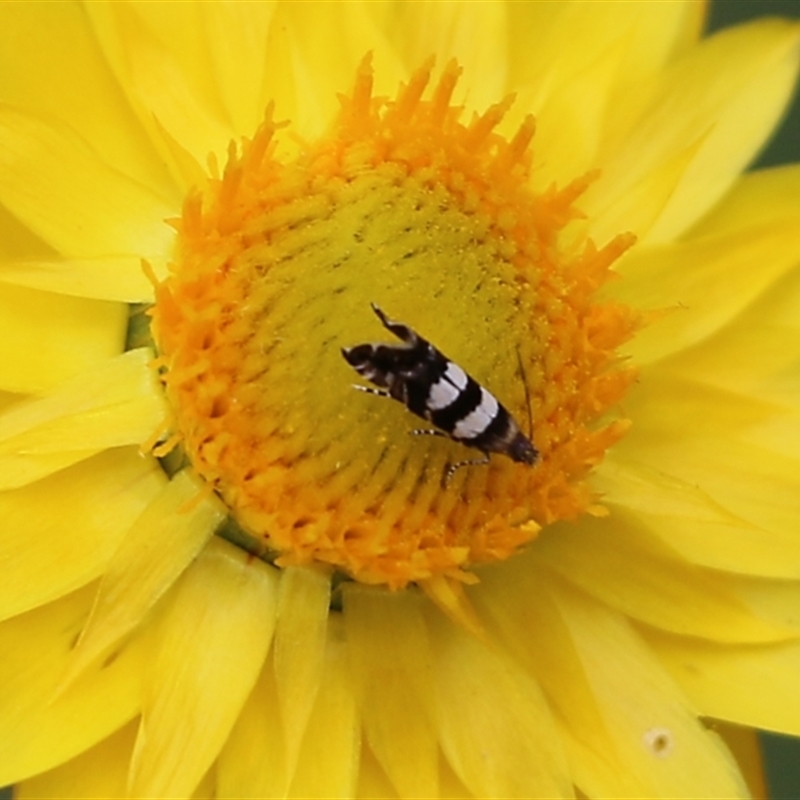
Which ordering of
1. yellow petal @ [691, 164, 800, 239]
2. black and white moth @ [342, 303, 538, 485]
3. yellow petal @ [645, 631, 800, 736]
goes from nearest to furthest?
1. black and white moth @ [342, 303, 538, 485]
2. yellow petal @ [645, 631, 800, 736]
3. yellow petal @ [691, 164, 800, 239]

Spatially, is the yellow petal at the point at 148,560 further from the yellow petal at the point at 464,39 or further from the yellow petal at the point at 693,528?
the yellow petal at the point at 464,39

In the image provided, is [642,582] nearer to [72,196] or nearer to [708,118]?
[708,118]

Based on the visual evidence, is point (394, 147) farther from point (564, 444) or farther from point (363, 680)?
point (363, 680)

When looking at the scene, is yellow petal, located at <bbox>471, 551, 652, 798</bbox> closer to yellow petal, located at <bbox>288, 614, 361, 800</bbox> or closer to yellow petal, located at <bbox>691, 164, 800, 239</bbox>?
yellow petal, located at <bbox>288, 614, 361, 800</bbox>

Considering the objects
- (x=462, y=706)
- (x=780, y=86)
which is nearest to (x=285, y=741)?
(x=462, y=706)

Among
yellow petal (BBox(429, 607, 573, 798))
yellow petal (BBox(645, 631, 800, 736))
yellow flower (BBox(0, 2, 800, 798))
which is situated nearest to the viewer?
yellow flower (BBox(0, 2, 800, 798))

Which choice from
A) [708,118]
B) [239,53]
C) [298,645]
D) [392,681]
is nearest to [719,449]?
[708,118]

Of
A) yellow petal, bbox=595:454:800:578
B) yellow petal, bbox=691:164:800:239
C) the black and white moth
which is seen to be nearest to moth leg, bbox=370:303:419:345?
the black and white moth
